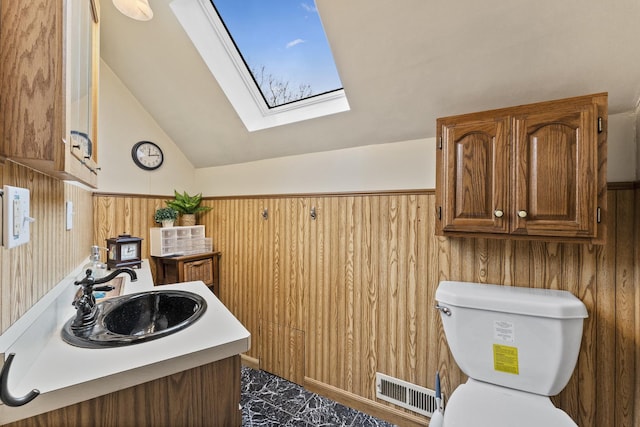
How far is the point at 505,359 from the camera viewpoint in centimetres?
125

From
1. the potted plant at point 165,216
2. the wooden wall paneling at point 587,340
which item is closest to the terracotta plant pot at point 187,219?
the potted plant at point 165,216

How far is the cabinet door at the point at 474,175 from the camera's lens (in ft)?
4.09

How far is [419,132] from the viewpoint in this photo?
1647mm

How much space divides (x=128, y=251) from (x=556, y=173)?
8.38 ft

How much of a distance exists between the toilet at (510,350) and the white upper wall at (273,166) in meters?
0.63

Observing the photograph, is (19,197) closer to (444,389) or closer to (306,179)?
(306,179)

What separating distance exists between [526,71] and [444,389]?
1671 millimetres

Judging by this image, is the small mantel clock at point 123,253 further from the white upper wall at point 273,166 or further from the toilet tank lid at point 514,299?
the toilet tank lid at point 514,299

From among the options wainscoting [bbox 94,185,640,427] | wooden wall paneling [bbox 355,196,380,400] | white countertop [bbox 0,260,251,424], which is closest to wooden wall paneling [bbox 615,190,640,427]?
wainscoting [bbox 94,185,640,427]

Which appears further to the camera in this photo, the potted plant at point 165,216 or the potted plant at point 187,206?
the potted plant at point 187,206

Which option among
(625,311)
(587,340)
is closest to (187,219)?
(587,340)

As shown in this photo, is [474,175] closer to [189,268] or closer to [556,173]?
[556,173]

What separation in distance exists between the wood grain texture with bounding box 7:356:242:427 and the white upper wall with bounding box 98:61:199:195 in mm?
2120

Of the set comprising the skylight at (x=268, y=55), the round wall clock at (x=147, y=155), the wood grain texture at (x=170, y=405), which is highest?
the skylight at (x=268, y=55)
